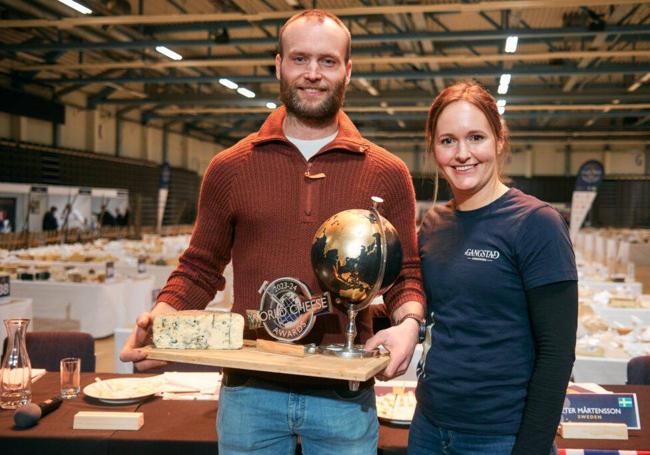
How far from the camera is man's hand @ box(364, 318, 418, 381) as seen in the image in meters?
1.62

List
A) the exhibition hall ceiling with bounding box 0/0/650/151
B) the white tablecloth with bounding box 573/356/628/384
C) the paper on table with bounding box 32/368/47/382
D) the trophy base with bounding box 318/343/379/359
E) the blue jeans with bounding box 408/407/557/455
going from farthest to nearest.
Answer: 1. the exhibition hall ceiling with bounding box 0/0/650/151
2. the white tablecloth with bounding box 573/356/628/384
3. the paper on table with bounding box 32/368/47/382
4. the blue jeans with bounding box 408/407/557/455
5. the trophy base with bounding box 318/343/379/359

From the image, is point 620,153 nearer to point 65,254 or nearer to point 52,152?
point 52,152

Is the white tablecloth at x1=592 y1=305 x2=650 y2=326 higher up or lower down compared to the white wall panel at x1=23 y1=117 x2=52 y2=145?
lower down

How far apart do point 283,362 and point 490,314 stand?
1.82 ft

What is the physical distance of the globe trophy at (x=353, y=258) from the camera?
A: 5.24ft

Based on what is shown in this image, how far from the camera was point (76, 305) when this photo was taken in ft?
26.0

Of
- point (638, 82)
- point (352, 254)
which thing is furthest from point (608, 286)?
point (638, 82)

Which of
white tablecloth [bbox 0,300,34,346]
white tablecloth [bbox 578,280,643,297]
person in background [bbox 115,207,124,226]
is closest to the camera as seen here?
white tablecloth [bbox 0,300,34,346]

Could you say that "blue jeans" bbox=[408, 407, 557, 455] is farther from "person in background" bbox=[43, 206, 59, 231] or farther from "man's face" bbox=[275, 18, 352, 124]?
"person in background" bbox=[43, 206, 59, 231]

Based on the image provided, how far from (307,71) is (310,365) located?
2.55ft

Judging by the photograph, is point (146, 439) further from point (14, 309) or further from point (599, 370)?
point (14, 309)

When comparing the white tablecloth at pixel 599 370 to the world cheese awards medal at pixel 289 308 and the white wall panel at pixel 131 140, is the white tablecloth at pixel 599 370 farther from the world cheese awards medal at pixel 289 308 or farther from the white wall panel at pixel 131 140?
the white wall panel at pixel 131 140

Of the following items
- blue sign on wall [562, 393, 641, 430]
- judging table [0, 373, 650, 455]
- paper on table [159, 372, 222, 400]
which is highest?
blue sign on wall [562, 393, 641, 430]

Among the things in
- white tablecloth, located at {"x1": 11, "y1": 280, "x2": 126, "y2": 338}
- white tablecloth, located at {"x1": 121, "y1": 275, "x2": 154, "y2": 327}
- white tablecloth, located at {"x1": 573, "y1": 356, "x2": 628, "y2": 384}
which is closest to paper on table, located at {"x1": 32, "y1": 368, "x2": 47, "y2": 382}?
white tablecloth, located at {"x1": 573, "y1": 356, "x2": 628, "y2": 384}
